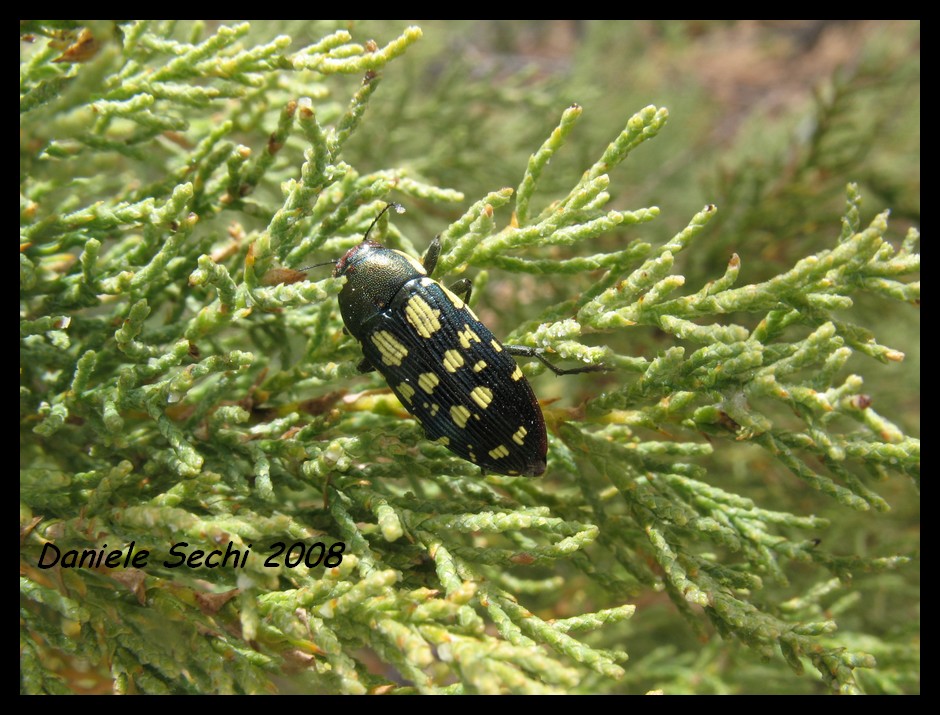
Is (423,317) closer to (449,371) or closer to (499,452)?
(449,371)

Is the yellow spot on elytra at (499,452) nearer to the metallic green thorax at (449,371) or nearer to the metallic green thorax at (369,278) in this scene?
the metallic green thorax at (449,371)

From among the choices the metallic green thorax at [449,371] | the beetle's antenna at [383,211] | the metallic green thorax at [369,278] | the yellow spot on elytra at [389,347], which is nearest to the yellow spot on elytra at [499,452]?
the metallic green thorax at [449,371]

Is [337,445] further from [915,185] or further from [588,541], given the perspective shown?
[915,185]

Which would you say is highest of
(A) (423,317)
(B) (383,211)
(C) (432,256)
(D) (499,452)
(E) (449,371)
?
(B) (383,211)

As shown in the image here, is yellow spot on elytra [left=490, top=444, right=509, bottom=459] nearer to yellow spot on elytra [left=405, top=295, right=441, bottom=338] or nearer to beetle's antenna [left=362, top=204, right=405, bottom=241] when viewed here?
yellow spot on elytra [left=405, top=295, right=441, bottom=338]

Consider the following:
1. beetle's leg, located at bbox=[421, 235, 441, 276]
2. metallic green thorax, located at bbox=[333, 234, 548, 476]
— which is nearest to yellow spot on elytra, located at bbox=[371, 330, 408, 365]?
metallic green thorax, located at bbox=[333, 234, 548, 476]

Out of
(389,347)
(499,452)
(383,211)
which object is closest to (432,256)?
(383,211)

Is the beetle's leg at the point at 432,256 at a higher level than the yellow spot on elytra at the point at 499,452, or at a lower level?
higher

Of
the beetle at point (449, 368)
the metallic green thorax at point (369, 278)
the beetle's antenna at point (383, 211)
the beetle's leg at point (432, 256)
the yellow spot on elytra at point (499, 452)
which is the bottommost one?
the yellow spot on elytra at point (499, 452)
